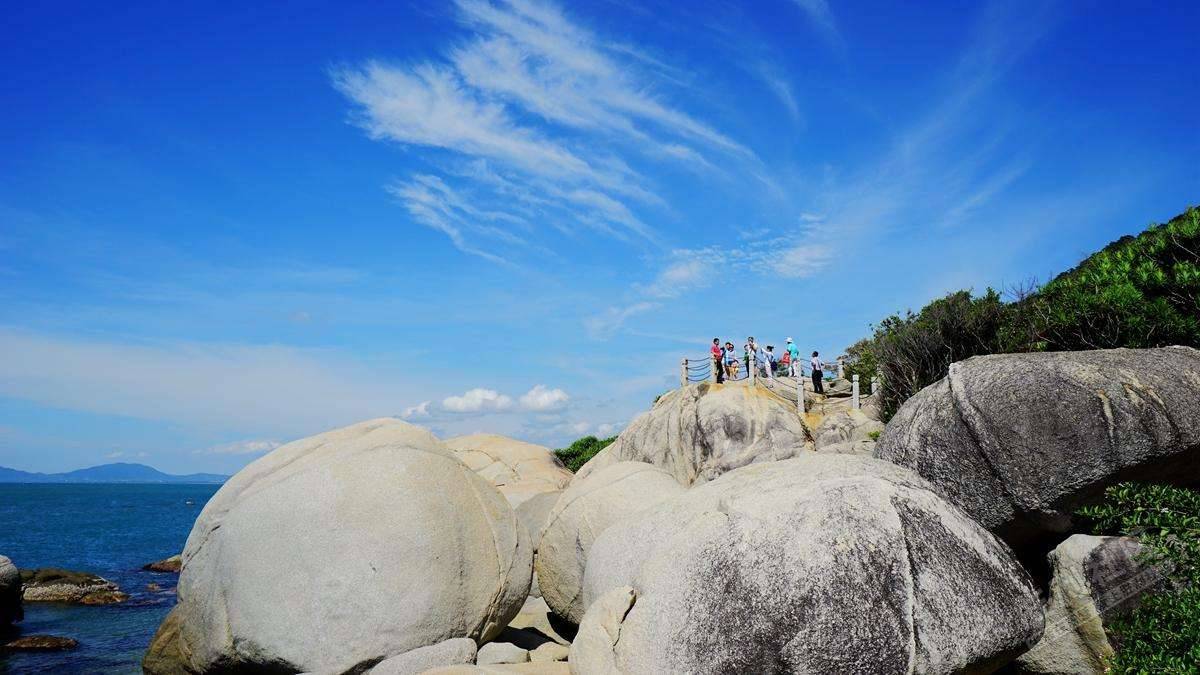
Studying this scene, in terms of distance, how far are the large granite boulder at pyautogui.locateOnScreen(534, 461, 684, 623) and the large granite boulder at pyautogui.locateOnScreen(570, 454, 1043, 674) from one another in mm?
4045

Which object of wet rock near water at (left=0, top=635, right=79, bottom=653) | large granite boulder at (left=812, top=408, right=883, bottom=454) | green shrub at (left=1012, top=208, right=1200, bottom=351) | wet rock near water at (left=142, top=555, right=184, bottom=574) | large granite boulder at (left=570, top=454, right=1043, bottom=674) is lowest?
wet rock near water at (left=0, top=635, right=79, bottom=653)

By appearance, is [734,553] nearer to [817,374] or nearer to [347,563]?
[347,563]

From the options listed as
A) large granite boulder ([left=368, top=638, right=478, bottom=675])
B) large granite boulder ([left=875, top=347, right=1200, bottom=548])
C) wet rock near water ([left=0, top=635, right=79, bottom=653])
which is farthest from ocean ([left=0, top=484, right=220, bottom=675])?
large granite boulder ([left=875, top=347, right=1200, bottom=548])

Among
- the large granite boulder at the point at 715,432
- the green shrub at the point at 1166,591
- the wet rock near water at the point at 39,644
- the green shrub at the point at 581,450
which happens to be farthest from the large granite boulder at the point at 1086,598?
the green shrub at the point at 581,450

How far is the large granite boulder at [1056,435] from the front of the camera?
10.2 metres

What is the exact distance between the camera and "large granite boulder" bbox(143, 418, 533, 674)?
10.2 meters

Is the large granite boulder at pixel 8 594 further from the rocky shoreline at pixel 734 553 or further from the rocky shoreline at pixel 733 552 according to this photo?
the rocky shoreline at pixel 733 552

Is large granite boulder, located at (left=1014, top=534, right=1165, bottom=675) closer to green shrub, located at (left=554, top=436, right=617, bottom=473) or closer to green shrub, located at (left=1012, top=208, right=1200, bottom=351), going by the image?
green shrub, located at (left=1012, top=208, right=1200, bottom=351)

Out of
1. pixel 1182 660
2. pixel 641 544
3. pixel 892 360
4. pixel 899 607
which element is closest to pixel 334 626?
pixel 641 544

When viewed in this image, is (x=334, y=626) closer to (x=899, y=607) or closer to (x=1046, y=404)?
(x=899, y=607)

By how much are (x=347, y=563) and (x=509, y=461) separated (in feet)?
79.7

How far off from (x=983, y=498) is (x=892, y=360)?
1150 centimetres

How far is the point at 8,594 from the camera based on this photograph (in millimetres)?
22266

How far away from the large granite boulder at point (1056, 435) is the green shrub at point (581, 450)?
35.9 meters
